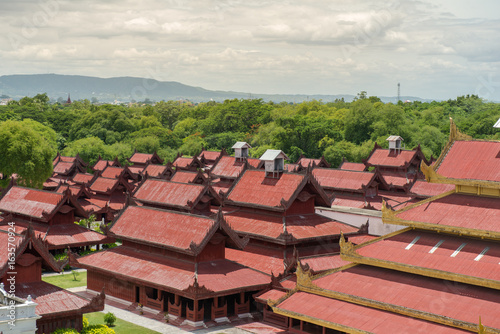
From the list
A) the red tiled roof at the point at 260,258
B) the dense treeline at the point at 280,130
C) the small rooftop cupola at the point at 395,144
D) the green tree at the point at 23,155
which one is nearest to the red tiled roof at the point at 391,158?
the small rooftop cupola at the point at 395,144

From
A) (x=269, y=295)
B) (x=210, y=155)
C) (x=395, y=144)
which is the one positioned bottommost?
(x=269, y=295)

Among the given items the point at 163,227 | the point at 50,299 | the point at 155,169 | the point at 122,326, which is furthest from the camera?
the point at 155,169

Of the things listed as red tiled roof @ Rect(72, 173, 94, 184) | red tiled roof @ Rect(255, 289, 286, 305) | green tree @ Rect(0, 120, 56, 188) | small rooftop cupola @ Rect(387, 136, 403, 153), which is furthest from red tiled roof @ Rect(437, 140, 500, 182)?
red tiled roof @ Rect(72, 173, 94, 184)

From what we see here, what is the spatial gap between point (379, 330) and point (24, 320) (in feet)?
41.2

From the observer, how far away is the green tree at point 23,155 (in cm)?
6731

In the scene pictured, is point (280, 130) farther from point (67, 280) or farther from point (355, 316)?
point (355, 316)

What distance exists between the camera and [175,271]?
1299 inches

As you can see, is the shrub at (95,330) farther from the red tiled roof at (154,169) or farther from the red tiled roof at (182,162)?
the red tiled roof at (182,162)

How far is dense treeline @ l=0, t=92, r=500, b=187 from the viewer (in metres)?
101

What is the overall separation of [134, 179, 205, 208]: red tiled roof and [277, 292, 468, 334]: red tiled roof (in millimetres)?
17491

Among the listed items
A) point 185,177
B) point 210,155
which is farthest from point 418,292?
point 210,155

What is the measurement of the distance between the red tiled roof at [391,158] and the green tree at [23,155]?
36.2m

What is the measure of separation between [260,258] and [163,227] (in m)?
5.84

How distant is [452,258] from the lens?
2458cm
